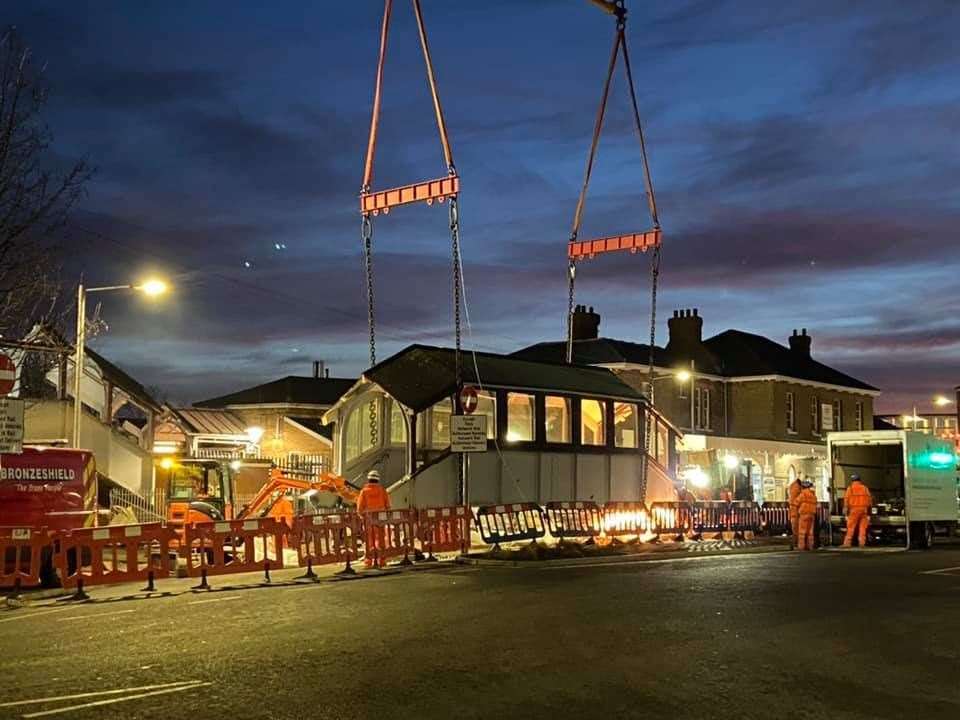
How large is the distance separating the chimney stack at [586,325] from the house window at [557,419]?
20.5 metres

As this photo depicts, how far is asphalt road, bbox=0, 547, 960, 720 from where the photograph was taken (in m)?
7.95

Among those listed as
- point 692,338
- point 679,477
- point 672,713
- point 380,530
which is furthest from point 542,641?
point 692,338

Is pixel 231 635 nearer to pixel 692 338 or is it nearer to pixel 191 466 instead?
pixel 191 466

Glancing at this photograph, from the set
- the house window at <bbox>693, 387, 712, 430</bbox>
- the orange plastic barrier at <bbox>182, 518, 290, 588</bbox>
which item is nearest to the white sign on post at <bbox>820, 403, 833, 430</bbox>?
the house window at <bbox>693, 387, 712, 430</bbox>

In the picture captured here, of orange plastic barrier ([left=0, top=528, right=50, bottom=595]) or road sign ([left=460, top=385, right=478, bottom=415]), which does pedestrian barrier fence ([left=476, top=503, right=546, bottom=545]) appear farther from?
orange plastic barrier ([left=0, top=528, right=50, bottom=595])

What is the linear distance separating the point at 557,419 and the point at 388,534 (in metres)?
9.74

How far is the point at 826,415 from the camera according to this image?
175 feet

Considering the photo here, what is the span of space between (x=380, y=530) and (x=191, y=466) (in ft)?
22.3

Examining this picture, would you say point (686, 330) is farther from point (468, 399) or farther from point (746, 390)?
point (468, 399)

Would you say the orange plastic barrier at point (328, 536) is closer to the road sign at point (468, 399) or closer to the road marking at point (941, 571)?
the road sign at point (468, 399)

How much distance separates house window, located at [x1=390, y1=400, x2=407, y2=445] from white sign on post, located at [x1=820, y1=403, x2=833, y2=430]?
31632 mm

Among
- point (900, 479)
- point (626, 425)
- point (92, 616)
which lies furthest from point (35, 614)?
point (900, 479)

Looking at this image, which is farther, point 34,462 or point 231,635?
point 34,462

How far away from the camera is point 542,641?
10.5 metres
